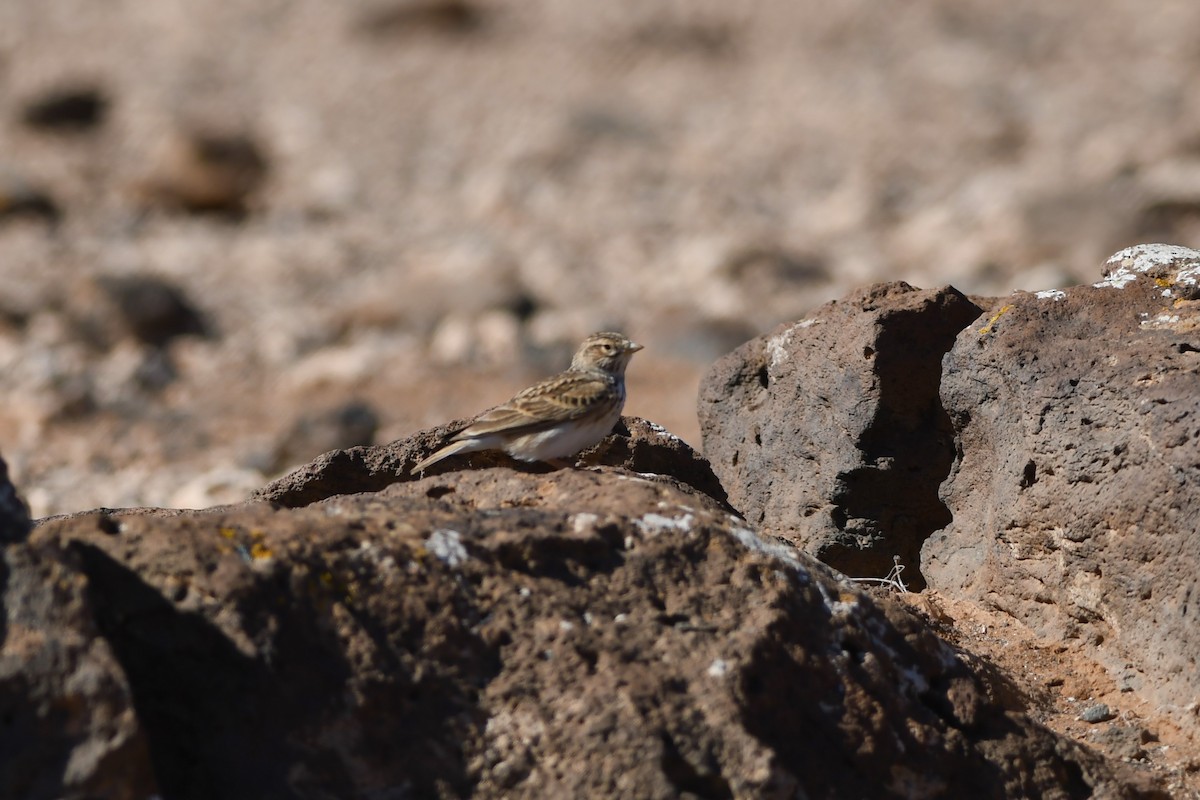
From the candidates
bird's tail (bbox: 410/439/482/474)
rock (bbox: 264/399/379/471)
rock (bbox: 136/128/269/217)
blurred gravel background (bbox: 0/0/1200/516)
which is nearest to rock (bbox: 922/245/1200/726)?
bird's tail (bbox: 410/439/482/474)

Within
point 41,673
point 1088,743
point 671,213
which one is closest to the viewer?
point 41,673

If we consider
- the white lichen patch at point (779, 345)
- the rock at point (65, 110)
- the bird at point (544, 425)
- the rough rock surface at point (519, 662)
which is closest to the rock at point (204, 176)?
the rock at point (65, 110)

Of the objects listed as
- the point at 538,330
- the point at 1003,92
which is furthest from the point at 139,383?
the point at 1003,92

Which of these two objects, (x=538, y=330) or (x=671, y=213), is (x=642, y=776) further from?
(x=671, y=213)

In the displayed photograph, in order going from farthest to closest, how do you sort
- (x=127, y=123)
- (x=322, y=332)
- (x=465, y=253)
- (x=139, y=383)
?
(x=127, y=123), (x=465, y=253), (x=322, y=332), (x=139, y=383)

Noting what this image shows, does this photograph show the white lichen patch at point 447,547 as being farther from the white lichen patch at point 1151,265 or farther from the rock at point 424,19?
the rock at point 424,19

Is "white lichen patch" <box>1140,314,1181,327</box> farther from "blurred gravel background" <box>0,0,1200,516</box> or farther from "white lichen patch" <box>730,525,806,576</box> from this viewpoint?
"blurred gravel background" <box>0,0,1200,516</box>

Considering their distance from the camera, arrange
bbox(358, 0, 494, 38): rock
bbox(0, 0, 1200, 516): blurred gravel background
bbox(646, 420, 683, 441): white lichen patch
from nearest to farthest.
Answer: bbox(646, 420, 683, 441): white lichen patch < bbox(0, 0, 1200, 516): blurred gravel background < bbox(358, 0, 494, 38): rock
